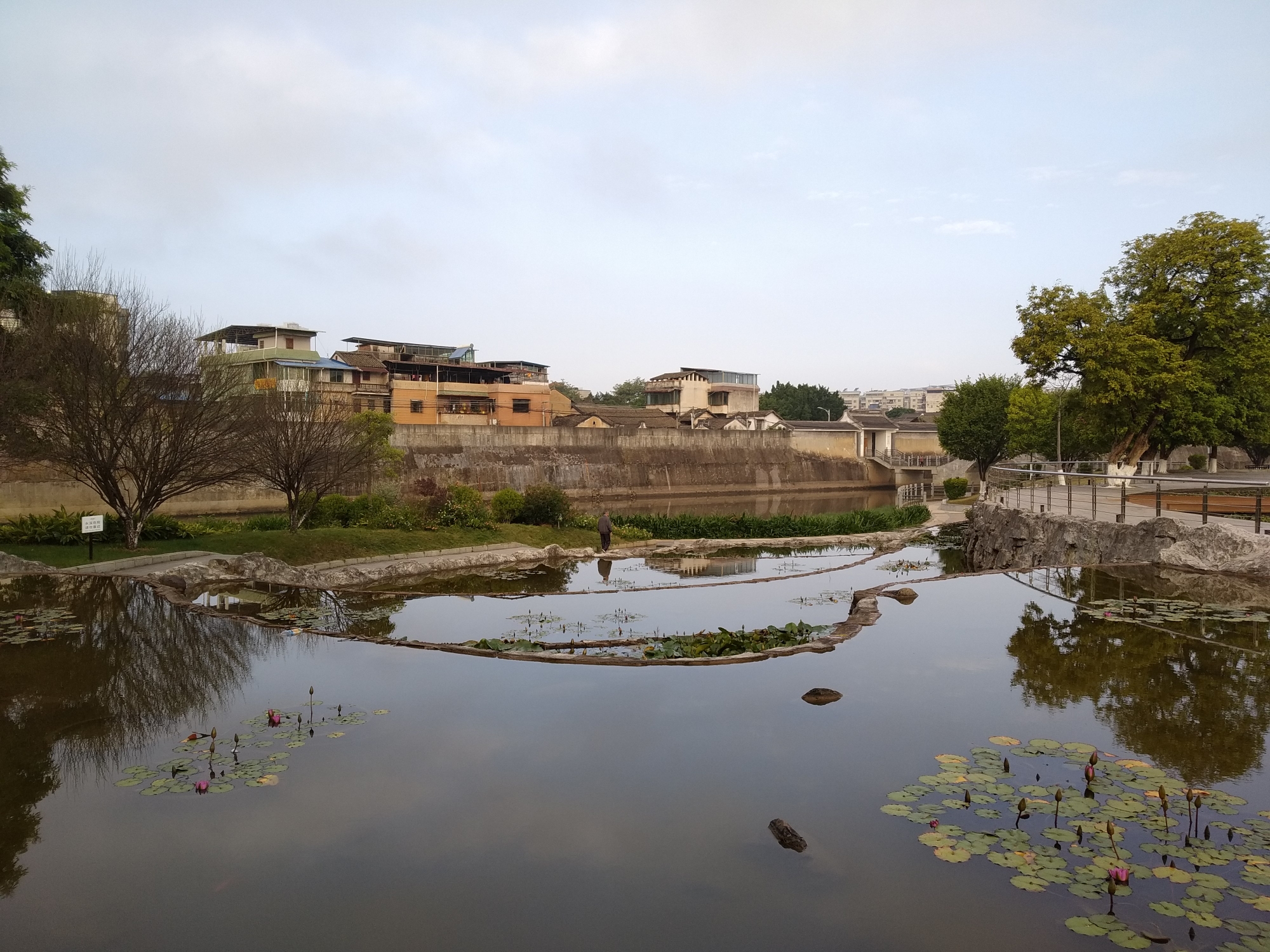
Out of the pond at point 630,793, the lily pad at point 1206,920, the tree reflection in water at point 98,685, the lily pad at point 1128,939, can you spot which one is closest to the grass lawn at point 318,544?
the tree reflection in water at point 98,685

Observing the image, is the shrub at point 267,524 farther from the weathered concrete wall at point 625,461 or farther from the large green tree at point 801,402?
the large green tree at point 801,402

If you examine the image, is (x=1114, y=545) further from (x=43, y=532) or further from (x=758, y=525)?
(x=43, y=532)

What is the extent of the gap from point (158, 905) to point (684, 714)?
15.7 ft

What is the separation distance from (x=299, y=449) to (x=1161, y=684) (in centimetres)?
2124

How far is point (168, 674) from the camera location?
33.1 ft

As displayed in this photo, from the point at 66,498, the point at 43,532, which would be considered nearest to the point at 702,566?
the point at 43,532

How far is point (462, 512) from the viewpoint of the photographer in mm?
27172

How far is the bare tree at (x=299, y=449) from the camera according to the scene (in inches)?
922

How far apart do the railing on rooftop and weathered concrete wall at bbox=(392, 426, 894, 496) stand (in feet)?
91.5

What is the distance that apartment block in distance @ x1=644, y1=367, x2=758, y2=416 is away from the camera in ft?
270

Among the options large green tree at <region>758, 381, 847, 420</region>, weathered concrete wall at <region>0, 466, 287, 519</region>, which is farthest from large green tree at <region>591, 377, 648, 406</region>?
weathered concrete wall at <region>0, 466, 287, 519</region>

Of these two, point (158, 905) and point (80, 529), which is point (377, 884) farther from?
point (80, 529)

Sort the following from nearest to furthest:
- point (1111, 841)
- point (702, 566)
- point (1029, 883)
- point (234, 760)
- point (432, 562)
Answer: point (1029, 883) → point (1111, 841) → point (234, 760) → point (432, 562) → point (702, 566)

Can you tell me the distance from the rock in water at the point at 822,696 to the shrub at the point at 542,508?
20340 mm
